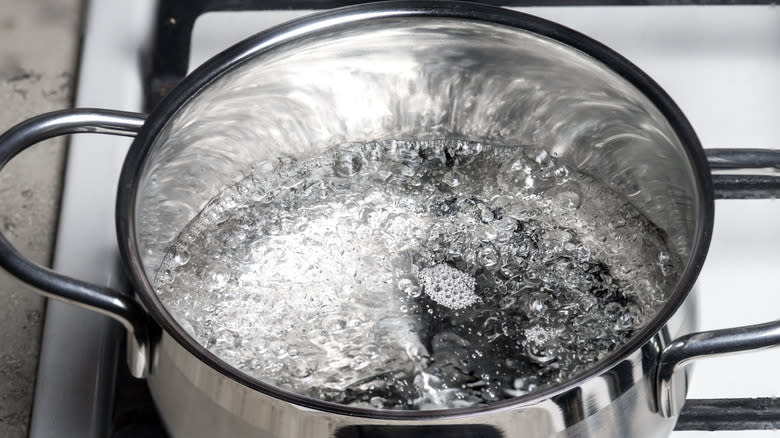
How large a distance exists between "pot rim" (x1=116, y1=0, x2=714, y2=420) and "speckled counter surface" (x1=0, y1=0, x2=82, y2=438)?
160mm

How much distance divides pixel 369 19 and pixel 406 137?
0.30 feet

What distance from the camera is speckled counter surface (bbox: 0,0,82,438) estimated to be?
50 centimetres

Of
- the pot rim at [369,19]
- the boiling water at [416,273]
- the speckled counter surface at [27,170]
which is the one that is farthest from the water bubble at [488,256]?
the speckled counter surface at [27,170]

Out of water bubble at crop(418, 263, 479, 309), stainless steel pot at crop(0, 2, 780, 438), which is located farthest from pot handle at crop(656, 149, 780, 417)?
water bubble at crop(418, 263, 479, 309)

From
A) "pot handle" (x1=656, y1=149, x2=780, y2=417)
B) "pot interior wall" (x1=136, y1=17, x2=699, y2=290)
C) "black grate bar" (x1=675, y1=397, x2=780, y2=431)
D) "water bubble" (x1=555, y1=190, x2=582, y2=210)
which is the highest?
"pot interior wall" (x1=136, y1=17, x2=699, y2=290)

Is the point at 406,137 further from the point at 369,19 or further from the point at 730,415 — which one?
the point at 730,415

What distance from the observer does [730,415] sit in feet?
1.49

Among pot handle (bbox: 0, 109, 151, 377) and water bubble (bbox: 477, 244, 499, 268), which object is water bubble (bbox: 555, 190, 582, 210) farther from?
pot handle (bbox: 0, 109, 151, 377)

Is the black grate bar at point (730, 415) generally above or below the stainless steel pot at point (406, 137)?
below

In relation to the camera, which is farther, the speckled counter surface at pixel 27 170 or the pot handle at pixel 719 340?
the speckled counter surface at pixel 27 170

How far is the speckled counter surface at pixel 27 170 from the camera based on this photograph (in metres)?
0.50

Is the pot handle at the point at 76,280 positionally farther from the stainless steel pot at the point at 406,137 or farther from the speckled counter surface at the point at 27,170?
the speckled counter surface at the point at 27,170

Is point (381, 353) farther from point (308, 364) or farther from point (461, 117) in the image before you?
point (461, 117)

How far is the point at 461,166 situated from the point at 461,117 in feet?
0.10
